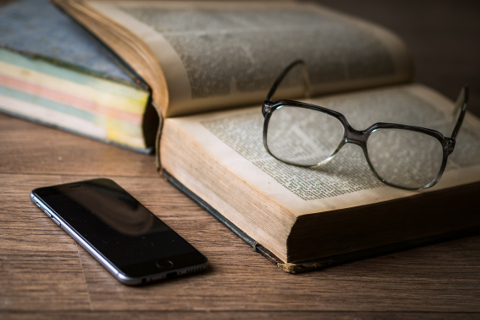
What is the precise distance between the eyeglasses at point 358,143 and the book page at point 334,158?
1 centimetres

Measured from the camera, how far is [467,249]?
1.93ft

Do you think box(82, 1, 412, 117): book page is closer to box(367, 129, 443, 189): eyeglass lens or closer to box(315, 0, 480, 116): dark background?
box(367, 129, 443, 189): eyeglass lens

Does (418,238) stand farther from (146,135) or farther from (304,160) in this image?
(146,135)

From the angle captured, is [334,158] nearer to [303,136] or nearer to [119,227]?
[303,136]

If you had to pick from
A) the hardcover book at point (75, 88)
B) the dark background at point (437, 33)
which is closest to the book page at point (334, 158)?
the hardcover book at point (75, 88)

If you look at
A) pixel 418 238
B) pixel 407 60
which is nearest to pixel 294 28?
pixel 407 60

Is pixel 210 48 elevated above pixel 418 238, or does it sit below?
above

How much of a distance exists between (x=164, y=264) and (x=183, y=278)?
0.08 ft

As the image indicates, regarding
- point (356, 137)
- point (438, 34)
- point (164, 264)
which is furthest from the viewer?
point (438, 34)

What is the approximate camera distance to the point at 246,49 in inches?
30.6

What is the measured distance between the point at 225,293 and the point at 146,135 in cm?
33

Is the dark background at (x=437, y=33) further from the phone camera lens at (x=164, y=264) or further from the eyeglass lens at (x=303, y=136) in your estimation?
the phone camera lens at (x=164, y=264)

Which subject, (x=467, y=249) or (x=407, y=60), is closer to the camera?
(x=467, y=249)

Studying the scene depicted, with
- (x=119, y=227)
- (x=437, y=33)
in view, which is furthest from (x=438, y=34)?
(x=119, y=227)
